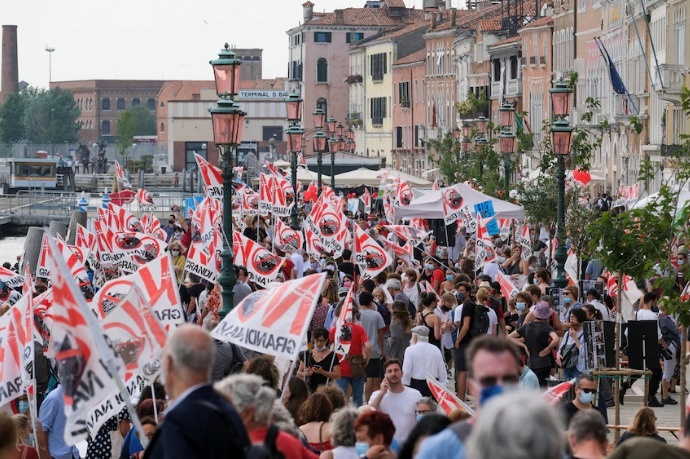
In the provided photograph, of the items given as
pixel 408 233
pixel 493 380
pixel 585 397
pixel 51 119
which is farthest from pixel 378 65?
pixel 493 380

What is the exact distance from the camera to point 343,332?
A: 14930mm

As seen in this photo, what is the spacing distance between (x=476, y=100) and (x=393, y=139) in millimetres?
31486

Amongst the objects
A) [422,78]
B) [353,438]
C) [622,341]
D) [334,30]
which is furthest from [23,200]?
[353,438]

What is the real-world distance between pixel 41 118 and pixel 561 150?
161 meters

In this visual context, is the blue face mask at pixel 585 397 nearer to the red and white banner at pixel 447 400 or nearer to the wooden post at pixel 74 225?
the red and white banner at pixel 447 400

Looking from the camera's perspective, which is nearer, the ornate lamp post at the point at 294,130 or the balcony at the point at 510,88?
the ornate lamp post at the point at 294,130

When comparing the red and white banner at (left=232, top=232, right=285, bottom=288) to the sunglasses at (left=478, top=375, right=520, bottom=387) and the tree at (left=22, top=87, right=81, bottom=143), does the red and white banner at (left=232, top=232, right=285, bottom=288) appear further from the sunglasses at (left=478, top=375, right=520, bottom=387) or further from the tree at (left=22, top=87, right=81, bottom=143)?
the tree at (left=22, top=87, right=81, bottom=143)

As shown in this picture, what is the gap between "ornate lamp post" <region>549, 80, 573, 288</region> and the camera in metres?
22.3

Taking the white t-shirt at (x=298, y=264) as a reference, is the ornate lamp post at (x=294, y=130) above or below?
above

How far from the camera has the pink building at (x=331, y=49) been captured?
127 m

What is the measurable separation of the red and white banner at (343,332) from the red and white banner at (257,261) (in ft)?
17.0

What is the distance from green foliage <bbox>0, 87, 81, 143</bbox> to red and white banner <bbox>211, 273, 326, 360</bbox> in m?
171

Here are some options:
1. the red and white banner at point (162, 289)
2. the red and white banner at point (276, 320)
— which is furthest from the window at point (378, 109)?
the red and white banner at point (276, 320)

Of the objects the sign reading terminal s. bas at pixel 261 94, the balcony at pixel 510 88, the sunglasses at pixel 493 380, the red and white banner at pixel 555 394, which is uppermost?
the sign reading terminal s. bas at pixel 261 94
